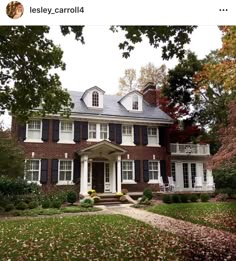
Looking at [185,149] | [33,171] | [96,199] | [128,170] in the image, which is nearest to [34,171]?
[33,171]

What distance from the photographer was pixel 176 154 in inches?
332

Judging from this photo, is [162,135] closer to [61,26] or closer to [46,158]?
[46,158]

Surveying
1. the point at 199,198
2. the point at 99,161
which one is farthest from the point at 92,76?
the point at 99,161

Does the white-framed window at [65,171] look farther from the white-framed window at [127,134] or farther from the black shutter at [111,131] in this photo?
the white-framed window at [127,134]

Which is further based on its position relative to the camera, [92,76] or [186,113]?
[186,113]

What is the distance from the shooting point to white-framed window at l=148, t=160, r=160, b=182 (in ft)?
26.9

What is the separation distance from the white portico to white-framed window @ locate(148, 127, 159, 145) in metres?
1.08

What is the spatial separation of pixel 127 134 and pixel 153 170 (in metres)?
1.45

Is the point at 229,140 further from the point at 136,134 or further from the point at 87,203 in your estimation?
the point at 136,134

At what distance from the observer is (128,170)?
318 inches

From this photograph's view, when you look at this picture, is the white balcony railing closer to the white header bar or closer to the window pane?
the window pane

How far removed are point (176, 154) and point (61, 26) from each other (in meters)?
7.30

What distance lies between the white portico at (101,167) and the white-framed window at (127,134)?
458 millimetres

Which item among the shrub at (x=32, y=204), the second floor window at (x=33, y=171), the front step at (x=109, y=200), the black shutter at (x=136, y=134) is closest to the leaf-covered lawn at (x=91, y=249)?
the shrub at (x=32, y=204)
